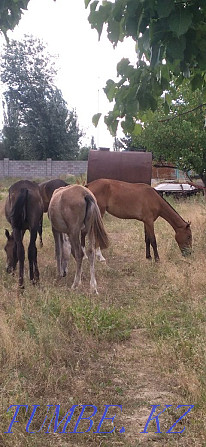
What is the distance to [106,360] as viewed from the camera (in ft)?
13.9

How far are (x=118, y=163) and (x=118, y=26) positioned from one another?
32.0 feet

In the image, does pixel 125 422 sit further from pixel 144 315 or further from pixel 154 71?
pixel 154 71

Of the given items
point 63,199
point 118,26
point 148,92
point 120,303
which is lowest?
point 120,303

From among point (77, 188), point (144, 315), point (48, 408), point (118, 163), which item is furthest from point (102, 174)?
point (48, 408)

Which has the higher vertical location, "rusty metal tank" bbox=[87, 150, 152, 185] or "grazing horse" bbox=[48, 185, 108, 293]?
"rusty metal tank" bbox=[87, 150, 152, 185]

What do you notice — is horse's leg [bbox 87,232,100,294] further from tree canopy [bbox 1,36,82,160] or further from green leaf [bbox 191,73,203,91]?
tree canopy [bbox 1,36,82,160]

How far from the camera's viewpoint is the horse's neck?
379 inches

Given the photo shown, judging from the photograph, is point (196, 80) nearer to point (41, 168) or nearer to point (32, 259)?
point (32, 259)

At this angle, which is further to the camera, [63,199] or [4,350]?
[63,199]

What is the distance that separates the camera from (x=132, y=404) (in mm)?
3439

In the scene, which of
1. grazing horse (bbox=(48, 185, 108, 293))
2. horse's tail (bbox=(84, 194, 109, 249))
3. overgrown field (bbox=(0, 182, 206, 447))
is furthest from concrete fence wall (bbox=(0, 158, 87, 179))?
overgrown field (bbox=(0, 182, 206, 447))

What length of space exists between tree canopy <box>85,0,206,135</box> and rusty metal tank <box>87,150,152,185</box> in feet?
28.5

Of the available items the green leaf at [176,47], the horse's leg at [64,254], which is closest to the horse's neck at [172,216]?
the horse's leg at [64,254]

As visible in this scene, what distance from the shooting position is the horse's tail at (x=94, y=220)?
22.8ft
